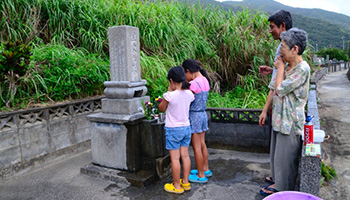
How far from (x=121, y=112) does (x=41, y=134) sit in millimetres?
1673

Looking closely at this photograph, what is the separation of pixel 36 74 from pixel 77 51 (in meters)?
1.50

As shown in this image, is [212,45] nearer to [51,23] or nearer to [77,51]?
[77,51]

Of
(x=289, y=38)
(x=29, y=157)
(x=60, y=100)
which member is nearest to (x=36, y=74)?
(x=60, y=100)

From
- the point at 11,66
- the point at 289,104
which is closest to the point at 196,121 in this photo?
the point at 289,104

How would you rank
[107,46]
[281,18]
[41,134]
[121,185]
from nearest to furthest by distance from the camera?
[281,18], [121,185], [41,134], [107,46]

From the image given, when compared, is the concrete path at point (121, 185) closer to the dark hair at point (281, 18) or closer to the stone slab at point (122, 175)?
the stone slab at point (122, 175)

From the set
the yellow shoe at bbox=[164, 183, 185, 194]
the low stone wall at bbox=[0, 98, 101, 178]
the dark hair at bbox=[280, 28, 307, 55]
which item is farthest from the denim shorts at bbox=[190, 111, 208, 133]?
the low stone wall at bbox=[0, 98, 101, 178]

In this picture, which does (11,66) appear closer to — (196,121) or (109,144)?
(109,144)

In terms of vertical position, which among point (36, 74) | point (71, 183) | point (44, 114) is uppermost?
point (36, 74)

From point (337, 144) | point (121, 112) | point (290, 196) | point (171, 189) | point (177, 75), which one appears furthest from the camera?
point (337, 144)

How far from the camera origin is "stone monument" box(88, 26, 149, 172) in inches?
159

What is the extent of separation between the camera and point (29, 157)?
14.9 feet

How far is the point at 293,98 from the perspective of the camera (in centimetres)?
288

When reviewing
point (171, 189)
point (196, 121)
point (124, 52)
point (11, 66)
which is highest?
point (124, 52)
